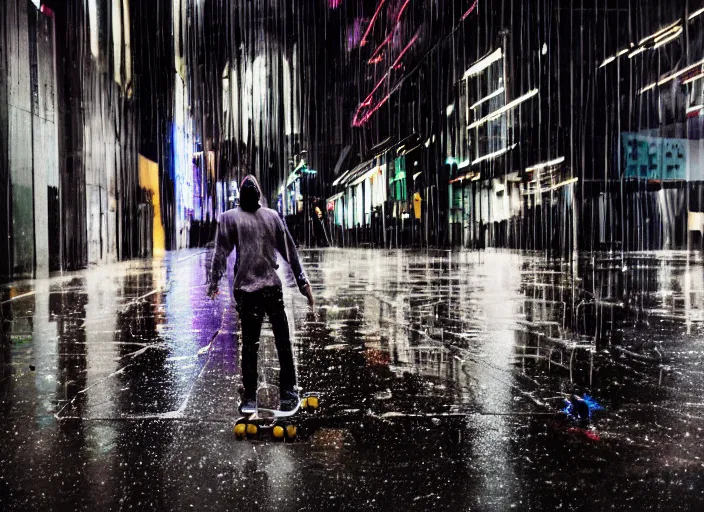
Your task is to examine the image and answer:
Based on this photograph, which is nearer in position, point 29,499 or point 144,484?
point 29,499

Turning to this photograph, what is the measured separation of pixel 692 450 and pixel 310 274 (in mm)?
18375

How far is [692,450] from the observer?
4586 millimetres

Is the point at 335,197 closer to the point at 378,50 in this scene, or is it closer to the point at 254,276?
the point at 378,50

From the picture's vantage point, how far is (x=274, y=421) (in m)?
5.27

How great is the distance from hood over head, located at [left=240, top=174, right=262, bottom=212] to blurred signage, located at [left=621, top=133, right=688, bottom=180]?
3208 centimetres

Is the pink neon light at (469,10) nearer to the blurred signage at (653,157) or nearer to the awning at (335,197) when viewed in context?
the blurred signage at (653,157)

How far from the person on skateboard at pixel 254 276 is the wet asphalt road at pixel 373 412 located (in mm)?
358

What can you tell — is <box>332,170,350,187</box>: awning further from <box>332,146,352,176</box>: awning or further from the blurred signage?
the blurred signage

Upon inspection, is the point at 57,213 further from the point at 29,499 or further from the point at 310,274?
the point at 29,499

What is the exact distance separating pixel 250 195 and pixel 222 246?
1.41 ft

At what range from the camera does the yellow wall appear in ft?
144

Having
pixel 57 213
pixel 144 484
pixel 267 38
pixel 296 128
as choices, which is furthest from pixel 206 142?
pixel 144 484

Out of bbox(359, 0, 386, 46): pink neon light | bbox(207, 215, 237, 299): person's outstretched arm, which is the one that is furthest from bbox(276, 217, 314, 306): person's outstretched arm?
bbox(359, 0, 386, 46): pink neon light

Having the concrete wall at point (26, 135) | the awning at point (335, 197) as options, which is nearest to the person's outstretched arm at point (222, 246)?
the concrete wall at point (26, 135)
